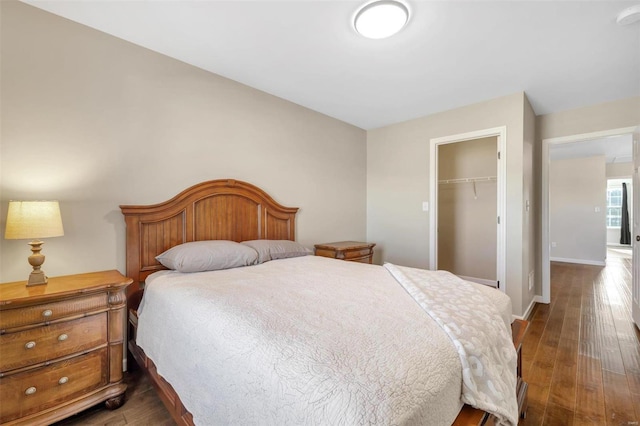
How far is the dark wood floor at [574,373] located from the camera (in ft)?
5.17

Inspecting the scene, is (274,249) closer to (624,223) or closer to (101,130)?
(101,130)

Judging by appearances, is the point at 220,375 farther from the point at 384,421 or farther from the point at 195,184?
the point at 195,184

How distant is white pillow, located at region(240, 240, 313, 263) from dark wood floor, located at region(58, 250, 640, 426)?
3.85 feet

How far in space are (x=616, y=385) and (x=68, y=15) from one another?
4.45 meters

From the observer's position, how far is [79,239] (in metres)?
1.83

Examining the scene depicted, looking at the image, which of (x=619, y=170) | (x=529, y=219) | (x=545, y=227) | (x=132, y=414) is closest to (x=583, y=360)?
(x=529, y=219)

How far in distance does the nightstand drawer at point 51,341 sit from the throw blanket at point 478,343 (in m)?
1.80

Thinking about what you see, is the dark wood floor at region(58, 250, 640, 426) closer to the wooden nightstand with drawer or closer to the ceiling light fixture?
the wooden nightstand with drawer

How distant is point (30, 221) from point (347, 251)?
8.44 ft

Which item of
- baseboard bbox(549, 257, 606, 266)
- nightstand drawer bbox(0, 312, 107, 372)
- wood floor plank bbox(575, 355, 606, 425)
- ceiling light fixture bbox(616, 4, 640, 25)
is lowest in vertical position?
wood floor plank bbox(575, 355, 606, 425)

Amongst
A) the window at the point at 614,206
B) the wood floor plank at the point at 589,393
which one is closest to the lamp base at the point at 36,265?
the wood floor plank at the point at 589,393

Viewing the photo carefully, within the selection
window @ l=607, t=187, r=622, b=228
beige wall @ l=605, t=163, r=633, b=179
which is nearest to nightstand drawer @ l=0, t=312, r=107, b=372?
beige wall @ l=605, t=163, r=633, b=179

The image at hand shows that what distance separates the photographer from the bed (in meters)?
0.73

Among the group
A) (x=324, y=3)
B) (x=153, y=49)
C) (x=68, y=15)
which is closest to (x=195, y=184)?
(x=153, y=49)
